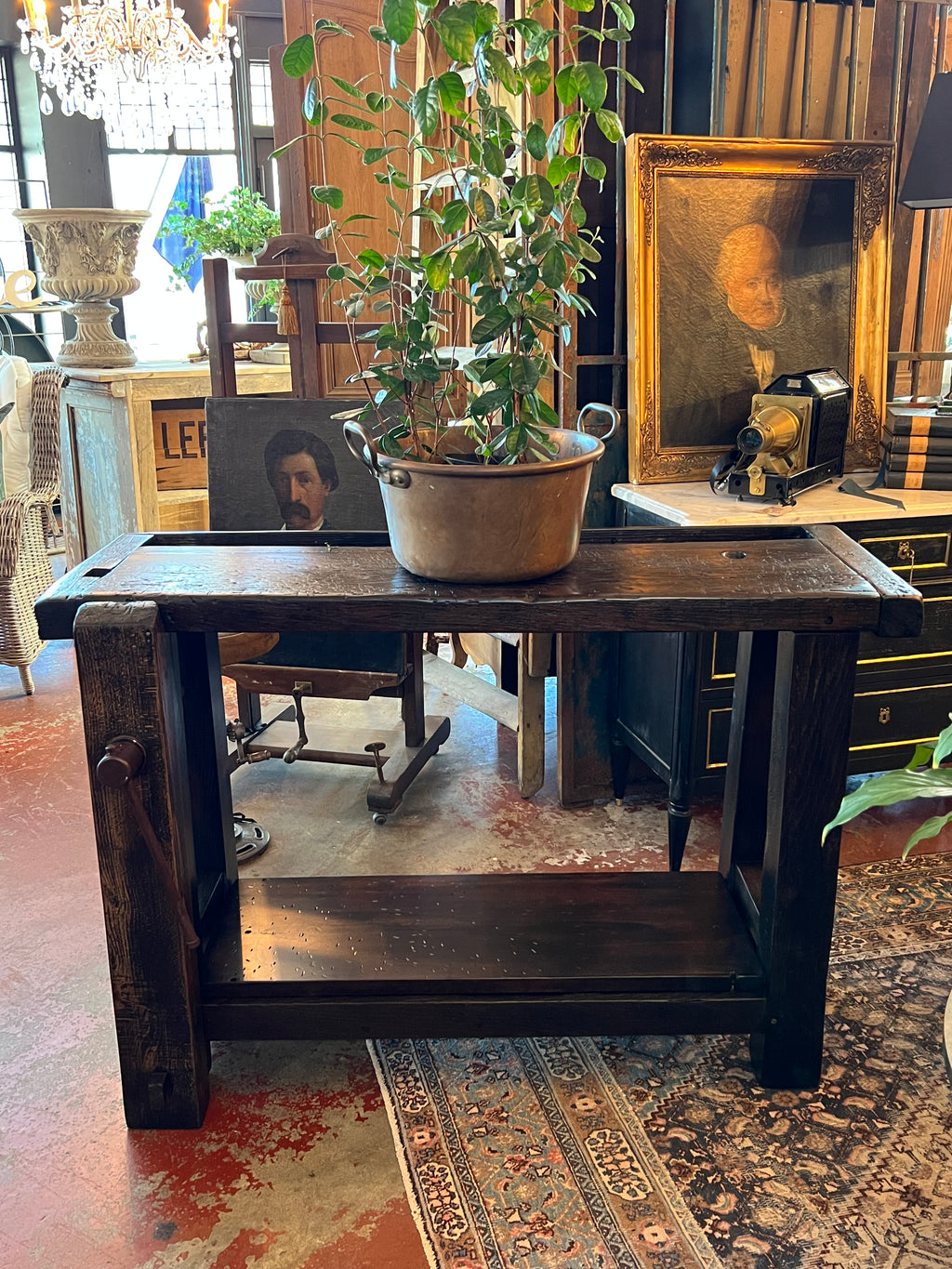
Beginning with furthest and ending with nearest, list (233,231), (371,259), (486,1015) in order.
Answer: (233,231) < (486,1015) < (371,259)

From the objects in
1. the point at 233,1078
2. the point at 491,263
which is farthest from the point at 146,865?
the point at 491,263

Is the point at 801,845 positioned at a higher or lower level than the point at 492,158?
lower

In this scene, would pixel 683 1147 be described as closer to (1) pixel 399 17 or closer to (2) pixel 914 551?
(2) pixel 914 551

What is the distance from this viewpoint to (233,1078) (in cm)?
204

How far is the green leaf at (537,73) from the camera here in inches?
62.2

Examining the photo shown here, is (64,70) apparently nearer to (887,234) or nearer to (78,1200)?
(887,234)

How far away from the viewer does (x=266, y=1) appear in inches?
270

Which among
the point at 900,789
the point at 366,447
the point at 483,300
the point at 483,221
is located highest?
the point at 483,221

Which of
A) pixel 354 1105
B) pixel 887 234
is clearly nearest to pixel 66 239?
pixel 887 234

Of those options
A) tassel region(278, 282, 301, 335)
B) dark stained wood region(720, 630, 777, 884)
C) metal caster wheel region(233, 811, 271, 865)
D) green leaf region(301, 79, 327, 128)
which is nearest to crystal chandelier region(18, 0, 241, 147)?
tassel region(278, 282, 301, 335)

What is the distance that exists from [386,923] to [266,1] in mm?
6630

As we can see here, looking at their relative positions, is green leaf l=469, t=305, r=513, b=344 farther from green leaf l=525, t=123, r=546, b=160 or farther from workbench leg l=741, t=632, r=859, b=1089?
workbench leg l=741, t=632, r=859, b=1089

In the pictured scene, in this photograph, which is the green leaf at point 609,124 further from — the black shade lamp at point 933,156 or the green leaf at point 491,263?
the black shade lamp at point 933,156

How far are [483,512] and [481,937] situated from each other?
83 centimetres
